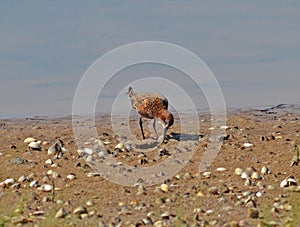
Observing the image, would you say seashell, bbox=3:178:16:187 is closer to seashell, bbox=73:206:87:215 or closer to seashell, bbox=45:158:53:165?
seashell, bbox=45:158:53:165

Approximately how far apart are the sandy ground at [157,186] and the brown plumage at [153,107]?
0.69 meters

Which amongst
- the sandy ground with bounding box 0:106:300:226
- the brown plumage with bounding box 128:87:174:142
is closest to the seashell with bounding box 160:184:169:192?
the sandy ground with bounding box 0:106:300:226

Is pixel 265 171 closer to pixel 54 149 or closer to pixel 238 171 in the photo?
pixel 238 171

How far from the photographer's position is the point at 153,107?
17.3 m

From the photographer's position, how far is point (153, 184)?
1401cm

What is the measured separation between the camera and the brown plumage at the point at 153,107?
56.3 feet

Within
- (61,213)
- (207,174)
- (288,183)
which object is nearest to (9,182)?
(61,213)

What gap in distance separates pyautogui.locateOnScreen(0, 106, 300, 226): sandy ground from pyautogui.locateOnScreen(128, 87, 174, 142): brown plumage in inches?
27.3

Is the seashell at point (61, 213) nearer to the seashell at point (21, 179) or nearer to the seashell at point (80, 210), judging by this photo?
the seashell at point (80, 210)

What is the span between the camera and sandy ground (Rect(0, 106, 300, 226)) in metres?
11.4

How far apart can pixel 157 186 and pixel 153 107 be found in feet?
12.5

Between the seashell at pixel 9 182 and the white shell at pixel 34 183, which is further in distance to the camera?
the seashell at pixel 9 182

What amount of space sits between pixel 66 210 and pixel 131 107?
620 cm

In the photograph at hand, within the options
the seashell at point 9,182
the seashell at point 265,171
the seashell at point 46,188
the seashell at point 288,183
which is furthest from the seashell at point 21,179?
the seashell at point 288,183
